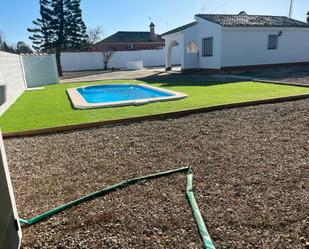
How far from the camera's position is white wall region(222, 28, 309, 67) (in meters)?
19.1

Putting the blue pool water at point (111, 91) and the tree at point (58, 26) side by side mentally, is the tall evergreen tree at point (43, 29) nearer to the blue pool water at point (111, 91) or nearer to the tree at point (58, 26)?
the tree at point (58, 26)

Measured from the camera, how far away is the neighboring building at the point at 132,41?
157 feet

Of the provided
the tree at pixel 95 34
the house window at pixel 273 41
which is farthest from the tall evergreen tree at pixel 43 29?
the house window at pixel 273 41

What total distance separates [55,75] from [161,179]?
55.0 feet

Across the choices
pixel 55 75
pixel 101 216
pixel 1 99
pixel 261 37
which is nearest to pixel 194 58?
pixel 261 37

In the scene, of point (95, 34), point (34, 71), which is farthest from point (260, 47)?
point (95, 34)

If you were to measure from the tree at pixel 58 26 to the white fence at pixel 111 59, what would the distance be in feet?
4.73

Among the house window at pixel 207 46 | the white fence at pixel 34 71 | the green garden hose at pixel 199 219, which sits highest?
the house window at pixel 207 46

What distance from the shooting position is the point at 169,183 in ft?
11.9

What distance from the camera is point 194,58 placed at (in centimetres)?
Result: 2225

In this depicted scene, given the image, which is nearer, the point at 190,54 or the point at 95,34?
the point at 190,54

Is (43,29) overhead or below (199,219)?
overhead

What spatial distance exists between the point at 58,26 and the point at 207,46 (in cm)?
1812

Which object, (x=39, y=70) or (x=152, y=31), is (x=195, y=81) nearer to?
(x=39, y=70)
